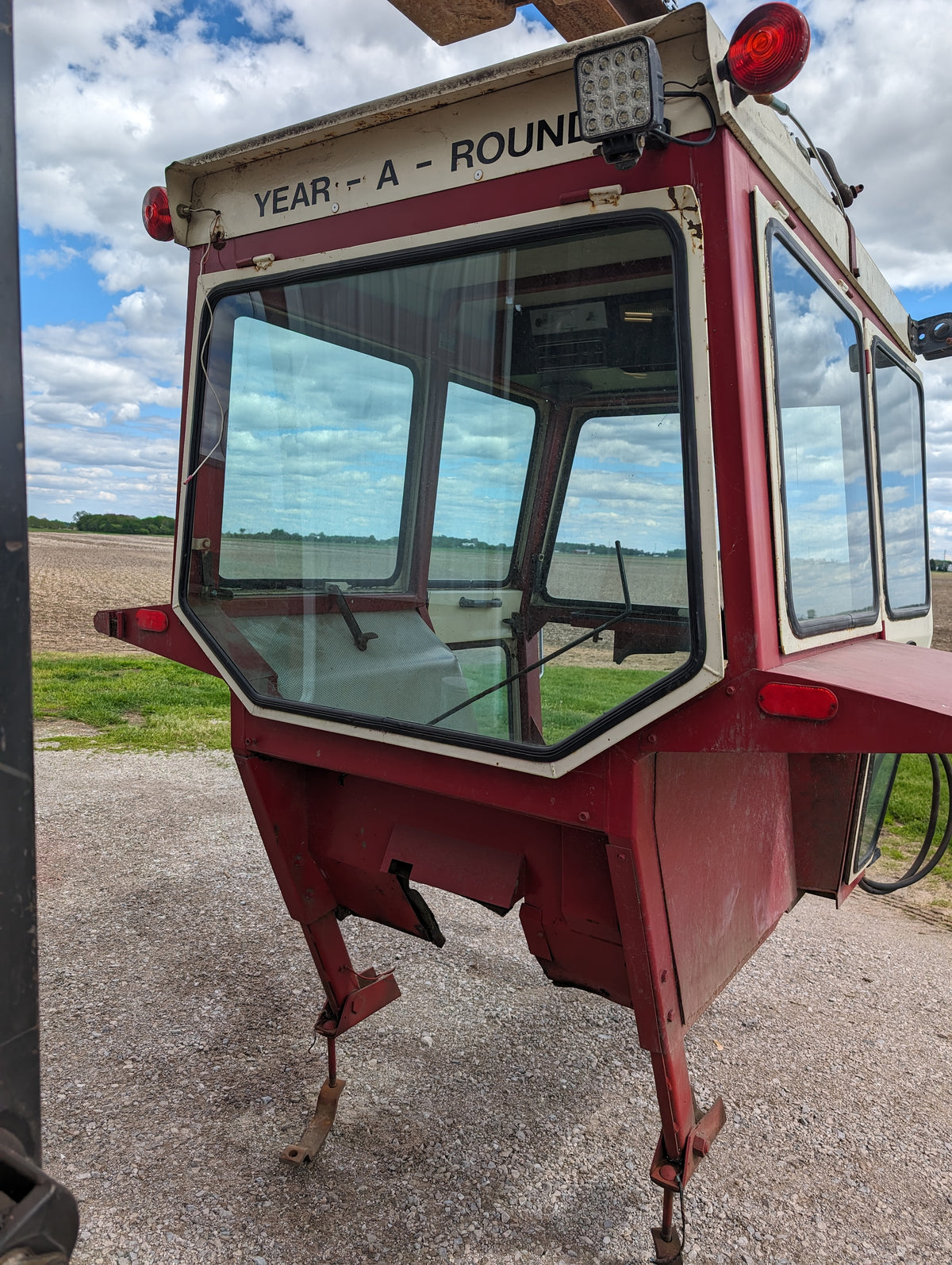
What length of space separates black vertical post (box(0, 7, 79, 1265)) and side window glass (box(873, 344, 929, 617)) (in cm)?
253

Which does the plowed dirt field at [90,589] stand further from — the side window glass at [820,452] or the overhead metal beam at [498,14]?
the overhead metal beam at [498,14]

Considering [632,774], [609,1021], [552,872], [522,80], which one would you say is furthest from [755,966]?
[522,80]

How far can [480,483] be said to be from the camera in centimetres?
244

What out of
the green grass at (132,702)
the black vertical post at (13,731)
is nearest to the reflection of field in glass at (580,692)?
the black vertical post at (13,731)

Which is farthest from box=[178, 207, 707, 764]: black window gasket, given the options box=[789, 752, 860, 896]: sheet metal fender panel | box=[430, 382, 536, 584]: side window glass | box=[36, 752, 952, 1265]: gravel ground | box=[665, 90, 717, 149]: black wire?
box=[36, 752, 952, 1265]: gravel ground

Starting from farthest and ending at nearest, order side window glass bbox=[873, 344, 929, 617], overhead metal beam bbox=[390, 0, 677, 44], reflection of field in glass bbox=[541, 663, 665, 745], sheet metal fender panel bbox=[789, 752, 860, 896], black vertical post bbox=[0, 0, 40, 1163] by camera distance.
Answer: side window glass bbox=[873, 344, 929, 617] < sheet metal fender panel bbox=[789, 752, 860, 896] < overhead metal beam bbox=[390, 0, 677, 44] < reflection of field in glass bbox=[541, 663, 665, 745] < black vertical post bbox=[0, 0, 40, 1163]

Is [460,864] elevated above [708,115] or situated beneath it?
situated beneath

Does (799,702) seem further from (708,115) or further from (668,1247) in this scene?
(668,1247)

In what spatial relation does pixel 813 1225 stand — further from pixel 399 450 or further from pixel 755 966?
pixel 399 450

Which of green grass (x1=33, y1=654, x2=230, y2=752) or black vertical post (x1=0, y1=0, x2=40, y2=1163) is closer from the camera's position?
black vertical post (x1=0, y1=0, x2=40, y2=1163)

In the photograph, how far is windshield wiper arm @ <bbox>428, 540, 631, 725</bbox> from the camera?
6.86 feet

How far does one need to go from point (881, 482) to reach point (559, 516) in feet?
4.19

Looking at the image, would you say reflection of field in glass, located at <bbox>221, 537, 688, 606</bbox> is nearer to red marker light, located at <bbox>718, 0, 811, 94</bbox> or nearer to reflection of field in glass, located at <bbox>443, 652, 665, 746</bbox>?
reflection of field in glass, located at <bbox>443, 652, 665, 746</bbox>

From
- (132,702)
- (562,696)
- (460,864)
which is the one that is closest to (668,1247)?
(460,864)
